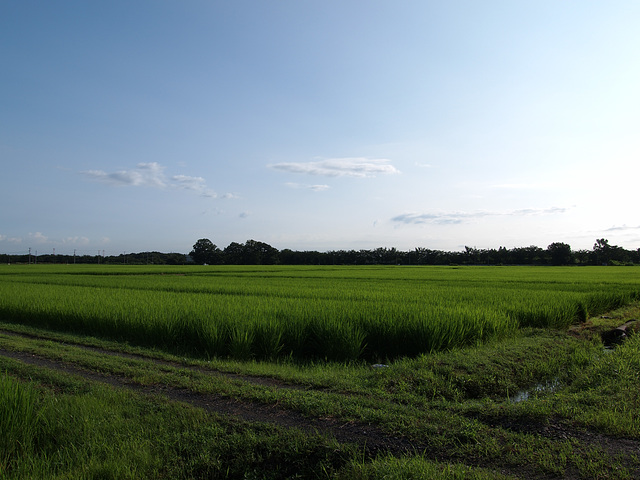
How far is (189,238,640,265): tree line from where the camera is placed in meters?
90.0

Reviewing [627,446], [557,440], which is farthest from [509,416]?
[627,446]

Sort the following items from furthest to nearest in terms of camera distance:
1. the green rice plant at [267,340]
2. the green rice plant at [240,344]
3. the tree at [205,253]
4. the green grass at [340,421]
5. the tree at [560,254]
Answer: the tree at [205,253] → the tree at [560,254] → the green rice plant at [267,340] → the green rice plant at [240,344] → the green grass at [340,421]

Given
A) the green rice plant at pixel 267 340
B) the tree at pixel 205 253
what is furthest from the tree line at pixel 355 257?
the green rice plant at pixel 267 340

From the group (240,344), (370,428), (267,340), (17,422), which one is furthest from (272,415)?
(267,340)

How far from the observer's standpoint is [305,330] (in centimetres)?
747

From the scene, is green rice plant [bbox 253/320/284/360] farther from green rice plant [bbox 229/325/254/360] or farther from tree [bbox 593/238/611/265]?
tree [bbox 593/238/611/265]

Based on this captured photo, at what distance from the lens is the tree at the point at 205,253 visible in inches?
3875

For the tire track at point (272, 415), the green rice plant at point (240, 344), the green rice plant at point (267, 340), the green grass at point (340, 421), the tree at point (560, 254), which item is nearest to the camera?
the green grass at point (340, 421)

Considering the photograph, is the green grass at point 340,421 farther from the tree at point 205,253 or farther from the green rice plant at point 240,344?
the tree at point 205,253

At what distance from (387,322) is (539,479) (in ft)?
15.3

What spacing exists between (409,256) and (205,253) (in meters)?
54.4

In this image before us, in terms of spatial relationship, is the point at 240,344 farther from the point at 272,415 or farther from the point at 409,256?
the point at 409,256

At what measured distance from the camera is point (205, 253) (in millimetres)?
99375

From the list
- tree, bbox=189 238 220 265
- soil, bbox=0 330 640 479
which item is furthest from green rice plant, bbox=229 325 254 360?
tree, bbox=189 238 220 265
